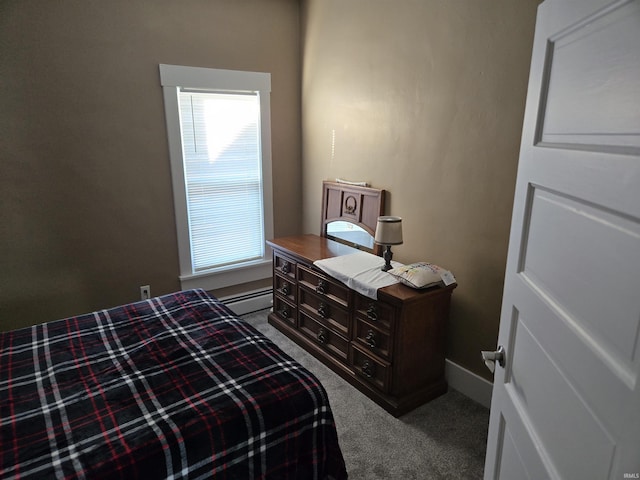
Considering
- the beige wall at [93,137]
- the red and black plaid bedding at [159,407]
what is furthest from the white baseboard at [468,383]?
the beige wall at [93,137]

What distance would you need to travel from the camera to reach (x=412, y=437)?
2143 millimetres

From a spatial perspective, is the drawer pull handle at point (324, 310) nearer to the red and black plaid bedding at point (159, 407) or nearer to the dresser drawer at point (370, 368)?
the dresser drawer at point (370, 368)

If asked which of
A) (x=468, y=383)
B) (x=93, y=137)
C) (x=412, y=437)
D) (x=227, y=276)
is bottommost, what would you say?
(x=412, y=437)

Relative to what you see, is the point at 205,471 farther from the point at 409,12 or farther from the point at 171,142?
the point at 409,12

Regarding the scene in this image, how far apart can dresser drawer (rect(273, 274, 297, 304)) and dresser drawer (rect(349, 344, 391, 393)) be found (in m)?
0.72

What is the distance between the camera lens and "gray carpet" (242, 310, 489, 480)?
1.93 m

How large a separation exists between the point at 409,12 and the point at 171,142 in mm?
1925

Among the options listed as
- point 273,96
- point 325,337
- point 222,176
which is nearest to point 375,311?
point 325,337

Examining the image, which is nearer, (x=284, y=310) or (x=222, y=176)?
(x=284, y=310)

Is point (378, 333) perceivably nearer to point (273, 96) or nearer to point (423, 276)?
point (423, 276)

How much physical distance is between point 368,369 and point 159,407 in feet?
4.38

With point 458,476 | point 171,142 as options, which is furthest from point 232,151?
point 458,476

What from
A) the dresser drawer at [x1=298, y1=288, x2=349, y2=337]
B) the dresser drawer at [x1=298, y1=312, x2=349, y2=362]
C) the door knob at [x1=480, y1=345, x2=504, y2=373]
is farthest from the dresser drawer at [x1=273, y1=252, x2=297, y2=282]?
the door knob at [x1=480, y1=345, x2=504, y2=373]

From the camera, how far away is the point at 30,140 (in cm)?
257
